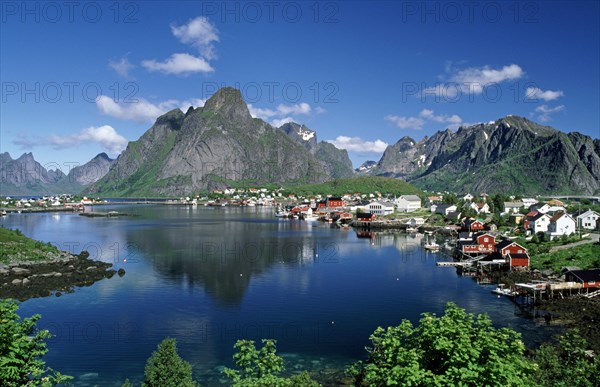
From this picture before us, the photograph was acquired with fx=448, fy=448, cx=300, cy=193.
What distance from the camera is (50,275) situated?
47.1 metres

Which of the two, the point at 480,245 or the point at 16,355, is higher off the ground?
the point at 16,355

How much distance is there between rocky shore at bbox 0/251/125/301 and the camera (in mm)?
40938

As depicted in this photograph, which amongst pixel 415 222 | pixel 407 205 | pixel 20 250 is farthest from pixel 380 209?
pixel 20 250

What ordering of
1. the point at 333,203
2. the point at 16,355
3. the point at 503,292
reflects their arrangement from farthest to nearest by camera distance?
the point at 333,203 → the point at 503,292 → the point at 16,355

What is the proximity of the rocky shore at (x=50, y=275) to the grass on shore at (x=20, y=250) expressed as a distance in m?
1.44

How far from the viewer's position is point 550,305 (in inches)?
1428

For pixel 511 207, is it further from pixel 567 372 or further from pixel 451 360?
pixel 451 360

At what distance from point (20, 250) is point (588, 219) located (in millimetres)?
82539

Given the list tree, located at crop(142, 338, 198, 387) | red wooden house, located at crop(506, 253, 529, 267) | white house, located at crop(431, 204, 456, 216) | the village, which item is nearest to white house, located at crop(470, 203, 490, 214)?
the village

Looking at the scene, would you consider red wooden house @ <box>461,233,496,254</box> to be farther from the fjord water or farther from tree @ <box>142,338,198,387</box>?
tree @ <box>142,338,198,387</box>

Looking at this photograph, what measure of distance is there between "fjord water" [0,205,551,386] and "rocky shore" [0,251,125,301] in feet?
5.46

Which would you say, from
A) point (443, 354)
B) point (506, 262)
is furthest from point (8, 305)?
point (506, 262)

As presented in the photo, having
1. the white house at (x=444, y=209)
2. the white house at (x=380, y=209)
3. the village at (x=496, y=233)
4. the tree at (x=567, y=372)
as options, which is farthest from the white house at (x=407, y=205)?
the tree at (x=567, y=372)

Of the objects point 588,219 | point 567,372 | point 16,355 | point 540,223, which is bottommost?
point 567,372
